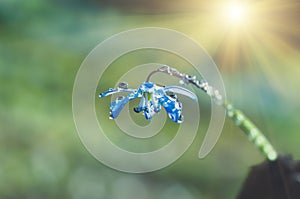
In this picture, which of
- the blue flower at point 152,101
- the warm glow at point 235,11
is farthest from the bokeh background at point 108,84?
the blue flower at point 152,101

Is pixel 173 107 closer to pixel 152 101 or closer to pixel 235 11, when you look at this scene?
pixel 152 101

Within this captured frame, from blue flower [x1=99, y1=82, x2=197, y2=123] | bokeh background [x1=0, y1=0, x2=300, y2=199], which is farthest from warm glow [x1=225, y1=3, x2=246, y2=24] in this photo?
blue flower [x1=99, y1=82, x2=197, y2=123]

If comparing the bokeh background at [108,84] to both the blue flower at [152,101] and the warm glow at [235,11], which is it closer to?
the warm glow at [235,11]

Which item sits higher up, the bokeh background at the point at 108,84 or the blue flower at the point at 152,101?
the bokeh background at the point at 108,84

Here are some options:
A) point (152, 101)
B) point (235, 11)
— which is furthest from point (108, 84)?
point (152, 101)

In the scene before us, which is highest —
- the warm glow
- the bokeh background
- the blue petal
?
the warm glow

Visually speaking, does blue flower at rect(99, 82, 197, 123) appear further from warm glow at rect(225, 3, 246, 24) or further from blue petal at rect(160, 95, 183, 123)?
warm glow at rect(225, 3, 246, 24)

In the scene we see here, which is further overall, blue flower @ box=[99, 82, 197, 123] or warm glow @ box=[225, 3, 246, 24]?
warm glow @ box=[225, 3, 246, 24]

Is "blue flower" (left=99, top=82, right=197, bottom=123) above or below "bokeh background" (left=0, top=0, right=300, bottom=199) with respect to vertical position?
below
